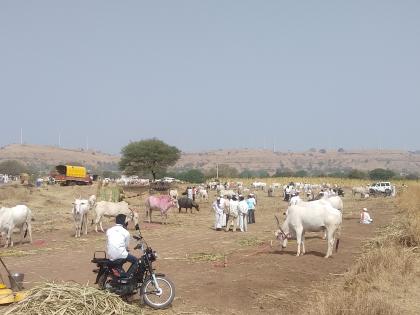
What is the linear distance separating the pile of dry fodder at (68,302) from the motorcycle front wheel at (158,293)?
79cm

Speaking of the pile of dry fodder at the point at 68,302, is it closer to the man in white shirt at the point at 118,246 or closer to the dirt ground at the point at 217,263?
the man in white shirt at the point at 118,246

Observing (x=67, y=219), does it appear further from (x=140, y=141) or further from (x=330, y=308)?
(x=140, y=141)

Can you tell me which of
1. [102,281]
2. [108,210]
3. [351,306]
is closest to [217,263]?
[102,281]

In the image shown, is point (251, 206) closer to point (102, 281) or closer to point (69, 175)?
point (102, 281)

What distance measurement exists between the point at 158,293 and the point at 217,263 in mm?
5161

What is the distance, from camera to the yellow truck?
5894 cm

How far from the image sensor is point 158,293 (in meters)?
10.4

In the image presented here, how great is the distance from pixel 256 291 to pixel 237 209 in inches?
499

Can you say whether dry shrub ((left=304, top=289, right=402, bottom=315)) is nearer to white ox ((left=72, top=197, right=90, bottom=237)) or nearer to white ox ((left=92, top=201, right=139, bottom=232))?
white ox ((left=72, top=197, right=90, bottom=237))

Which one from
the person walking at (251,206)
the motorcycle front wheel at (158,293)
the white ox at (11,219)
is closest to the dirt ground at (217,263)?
the motorcycle front wheel at (158,293)

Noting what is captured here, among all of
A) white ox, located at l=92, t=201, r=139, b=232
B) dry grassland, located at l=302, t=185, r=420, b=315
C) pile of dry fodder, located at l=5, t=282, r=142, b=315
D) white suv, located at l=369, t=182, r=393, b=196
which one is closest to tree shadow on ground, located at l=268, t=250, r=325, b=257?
dry grassland, located at l=302, t=185, r=420, b=315

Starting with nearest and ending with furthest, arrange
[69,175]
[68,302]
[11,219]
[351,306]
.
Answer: [68,302]
[351,306]
[11,219]
[69,175]

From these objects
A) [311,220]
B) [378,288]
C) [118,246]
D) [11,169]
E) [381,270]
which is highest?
[11,169]

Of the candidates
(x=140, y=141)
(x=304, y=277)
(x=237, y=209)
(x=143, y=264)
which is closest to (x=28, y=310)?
(x=143, y=264)
